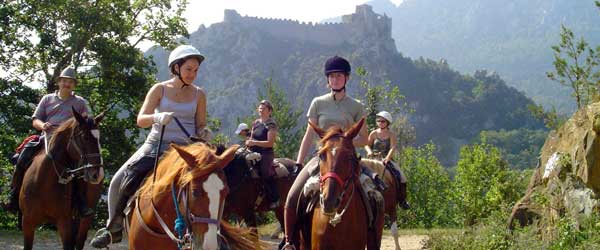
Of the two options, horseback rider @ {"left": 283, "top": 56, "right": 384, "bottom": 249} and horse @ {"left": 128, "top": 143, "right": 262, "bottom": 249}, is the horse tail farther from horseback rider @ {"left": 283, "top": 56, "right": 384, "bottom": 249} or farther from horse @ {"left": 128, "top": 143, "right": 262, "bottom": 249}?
horseback rider @ {"left": 283, "top": 56, "right": 384, "bottom": 249}

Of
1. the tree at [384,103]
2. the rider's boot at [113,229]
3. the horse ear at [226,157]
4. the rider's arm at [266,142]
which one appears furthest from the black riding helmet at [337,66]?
the tree at [384,103]

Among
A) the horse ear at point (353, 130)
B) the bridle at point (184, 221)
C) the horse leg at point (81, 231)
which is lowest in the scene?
the horse leg at point (81, 231)

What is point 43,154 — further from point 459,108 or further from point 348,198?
point 459,108

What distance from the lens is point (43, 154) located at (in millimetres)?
8047

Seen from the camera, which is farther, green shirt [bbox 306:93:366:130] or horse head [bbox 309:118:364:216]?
green shirt [bbox 306:93:366:130]

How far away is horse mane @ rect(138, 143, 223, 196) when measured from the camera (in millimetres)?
4113

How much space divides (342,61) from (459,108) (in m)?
120

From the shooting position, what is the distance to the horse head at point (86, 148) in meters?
7.29

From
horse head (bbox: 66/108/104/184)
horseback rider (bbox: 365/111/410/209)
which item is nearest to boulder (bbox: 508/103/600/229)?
horseback rider (bbox: 365/111/410/209)

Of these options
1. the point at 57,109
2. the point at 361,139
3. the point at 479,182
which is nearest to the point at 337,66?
the point at 361,139

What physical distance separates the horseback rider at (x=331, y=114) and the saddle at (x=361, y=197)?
9 centimetres

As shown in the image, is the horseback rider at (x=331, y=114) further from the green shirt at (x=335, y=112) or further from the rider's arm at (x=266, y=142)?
the rider's arm at (x=266, y=142)

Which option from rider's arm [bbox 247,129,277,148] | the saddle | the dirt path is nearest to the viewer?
Answer: the saddle

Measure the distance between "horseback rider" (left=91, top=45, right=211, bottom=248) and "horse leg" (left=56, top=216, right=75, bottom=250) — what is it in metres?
2.30
